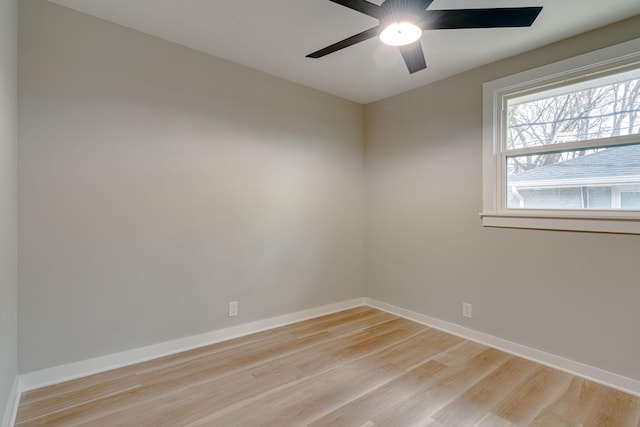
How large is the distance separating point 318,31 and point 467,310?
276cm

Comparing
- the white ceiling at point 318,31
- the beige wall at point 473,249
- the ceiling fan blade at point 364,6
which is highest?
the white ceiling at point 318,31

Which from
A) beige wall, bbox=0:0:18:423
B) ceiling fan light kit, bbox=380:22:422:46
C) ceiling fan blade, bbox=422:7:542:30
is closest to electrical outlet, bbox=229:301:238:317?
beige wall, bbox=0:0:18:423

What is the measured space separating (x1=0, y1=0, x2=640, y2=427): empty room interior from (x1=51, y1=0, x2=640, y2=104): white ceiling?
0.02 metres

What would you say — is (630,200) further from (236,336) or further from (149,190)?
(149,190)

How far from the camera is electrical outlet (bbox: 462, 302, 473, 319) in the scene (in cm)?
300

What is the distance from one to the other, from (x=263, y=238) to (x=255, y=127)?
109 cm

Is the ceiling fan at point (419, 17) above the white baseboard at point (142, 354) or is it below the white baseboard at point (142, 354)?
above

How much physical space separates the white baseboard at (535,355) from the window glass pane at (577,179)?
3.83 feet

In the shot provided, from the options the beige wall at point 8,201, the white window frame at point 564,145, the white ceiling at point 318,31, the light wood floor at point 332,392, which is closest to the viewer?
the beige wall at point 8,201

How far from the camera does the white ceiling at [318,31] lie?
6.82 feet

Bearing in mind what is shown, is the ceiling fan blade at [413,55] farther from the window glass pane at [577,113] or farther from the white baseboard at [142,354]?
the white baseboard at [142,354]

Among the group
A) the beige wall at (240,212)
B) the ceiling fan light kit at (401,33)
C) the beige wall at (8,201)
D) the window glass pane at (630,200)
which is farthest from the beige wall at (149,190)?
the window glass pane at (630,200)

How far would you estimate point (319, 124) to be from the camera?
11.9ft

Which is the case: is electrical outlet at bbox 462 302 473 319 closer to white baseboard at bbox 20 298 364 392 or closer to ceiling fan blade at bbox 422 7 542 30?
white baseboard at bbox 20 298 364 392
